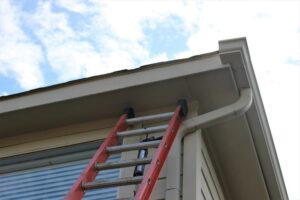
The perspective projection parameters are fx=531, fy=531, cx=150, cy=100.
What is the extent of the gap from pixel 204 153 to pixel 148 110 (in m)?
0.57

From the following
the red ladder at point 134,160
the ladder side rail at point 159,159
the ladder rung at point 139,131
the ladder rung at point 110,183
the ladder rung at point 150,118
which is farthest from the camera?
the ladder rung at point 150,118

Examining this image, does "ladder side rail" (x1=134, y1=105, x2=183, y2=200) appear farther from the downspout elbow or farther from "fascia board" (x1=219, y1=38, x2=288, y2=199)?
"fascia board" (x1=219, y1=38, x2=288, y2=199)

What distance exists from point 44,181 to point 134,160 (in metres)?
1.04

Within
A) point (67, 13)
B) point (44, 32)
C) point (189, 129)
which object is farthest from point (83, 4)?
point (189, 129)

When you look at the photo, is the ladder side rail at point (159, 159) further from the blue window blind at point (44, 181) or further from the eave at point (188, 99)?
the blue window blind at point (44, 181)

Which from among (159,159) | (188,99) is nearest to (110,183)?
(159,159)

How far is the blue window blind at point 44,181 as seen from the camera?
13.5ft

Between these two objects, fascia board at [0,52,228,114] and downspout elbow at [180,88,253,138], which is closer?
downspout elbow at [180,88,253,138]

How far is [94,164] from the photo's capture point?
3537 millimetres

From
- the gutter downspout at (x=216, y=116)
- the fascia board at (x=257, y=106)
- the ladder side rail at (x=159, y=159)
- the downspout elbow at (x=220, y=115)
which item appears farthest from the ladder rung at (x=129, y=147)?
the fascia board at (x=257, y=106)

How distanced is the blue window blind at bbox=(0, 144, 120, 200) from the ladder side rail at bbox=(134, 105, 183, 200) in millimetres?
562

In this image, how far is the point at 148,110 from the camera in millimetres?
4301

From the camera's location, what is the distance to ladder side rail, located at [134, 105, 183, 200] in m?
3.04

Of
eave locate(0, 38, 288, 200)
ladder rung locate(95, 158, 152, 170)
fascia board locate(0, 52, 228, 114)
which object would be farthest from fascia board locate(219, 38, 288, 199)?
ladder rung locate(95, 158, 152, 170)
